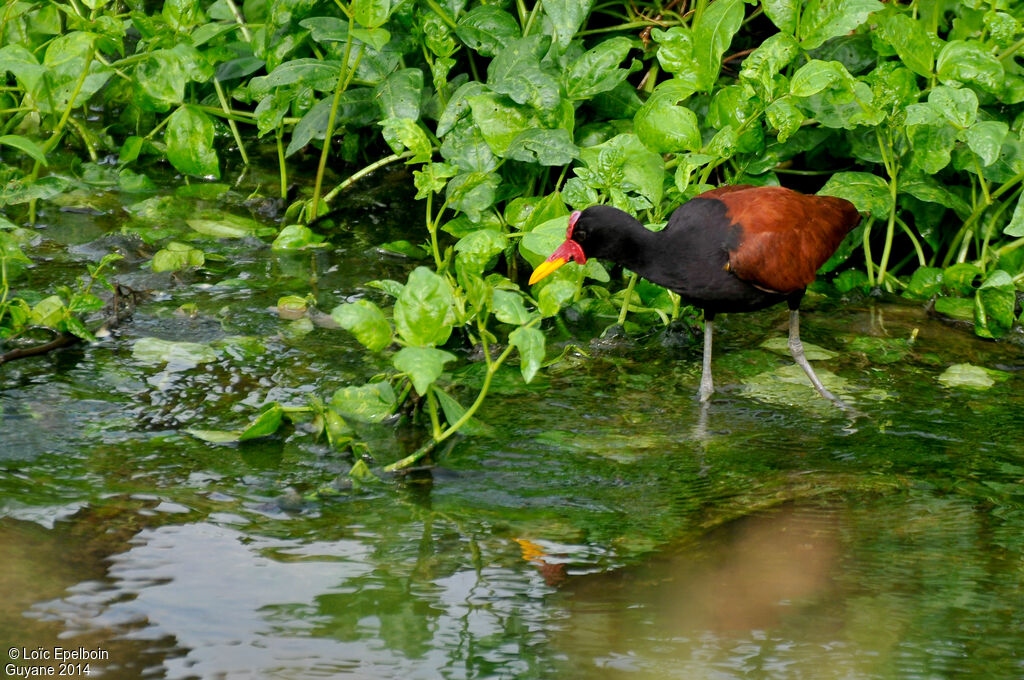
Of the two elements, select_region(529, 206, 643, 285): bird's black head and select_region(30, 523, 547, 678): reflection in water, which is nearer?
select_region(30, 523, 547, 678): reflection in water

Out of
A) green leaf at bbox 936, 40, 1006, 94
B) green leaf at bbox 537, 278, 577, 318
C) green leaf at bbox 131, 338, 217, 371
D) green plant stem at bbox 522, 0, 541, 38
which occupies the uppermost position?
green plant stem at bbox 522, 0, 541, 38

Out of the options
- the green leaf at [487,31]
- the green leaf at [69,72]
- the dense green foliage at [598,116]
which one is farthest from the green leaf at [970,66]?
the green leaf at [69,72]

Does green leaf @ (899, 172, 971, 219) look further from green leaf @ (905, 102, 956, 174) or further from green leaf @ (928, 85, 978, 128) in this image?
green leaf @ (928, 85, 978, 128)

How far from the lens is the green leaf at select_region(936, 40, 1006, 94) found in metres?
5.76

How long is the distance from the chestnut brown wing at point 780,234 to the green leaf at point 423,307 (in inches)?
67.0

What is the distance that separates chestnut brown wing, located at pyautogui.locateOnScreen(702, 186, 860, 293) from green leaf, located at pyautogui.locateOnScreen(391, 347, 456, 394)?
70.5 inches

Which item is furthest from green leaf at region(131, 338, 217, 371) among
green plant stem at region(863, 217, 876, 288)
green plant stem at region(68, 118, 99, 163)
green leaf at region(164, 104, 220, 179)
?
green plant stem at region(863, 217, 876, 288)

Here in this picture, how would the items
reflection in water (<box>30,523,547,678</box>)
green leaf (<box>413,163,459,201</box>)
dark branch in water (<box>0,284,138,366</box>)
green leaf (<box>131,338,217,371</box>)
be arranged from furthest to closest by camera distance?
1. green leaf (<box>413,163,459,201</box>)
2. green leaf (<box>131,338,217,371</box>)
3. dark branch in water (<box>0,284,138,366</box>)
4. reflection in water (<box>30,523,547,678</box>)

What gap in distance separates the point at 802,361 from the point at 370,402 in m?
2.20

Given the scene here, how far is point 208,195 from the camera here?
293 inches

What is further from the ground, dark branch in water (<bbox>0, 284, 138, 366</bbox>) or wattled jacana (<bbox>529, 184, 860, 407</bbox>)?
wattled jacana (<bbox>529, 184, 860, 407</bbox>)

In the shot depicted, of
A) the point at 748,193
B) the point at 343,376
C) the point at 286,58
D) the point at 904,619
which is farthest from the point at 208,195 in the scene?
the point at 904,619

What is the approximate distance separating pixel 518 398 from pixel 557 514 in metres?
1.12

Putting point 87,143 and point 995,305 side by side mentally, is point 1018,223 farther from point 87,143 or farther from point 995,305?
point 87,143
